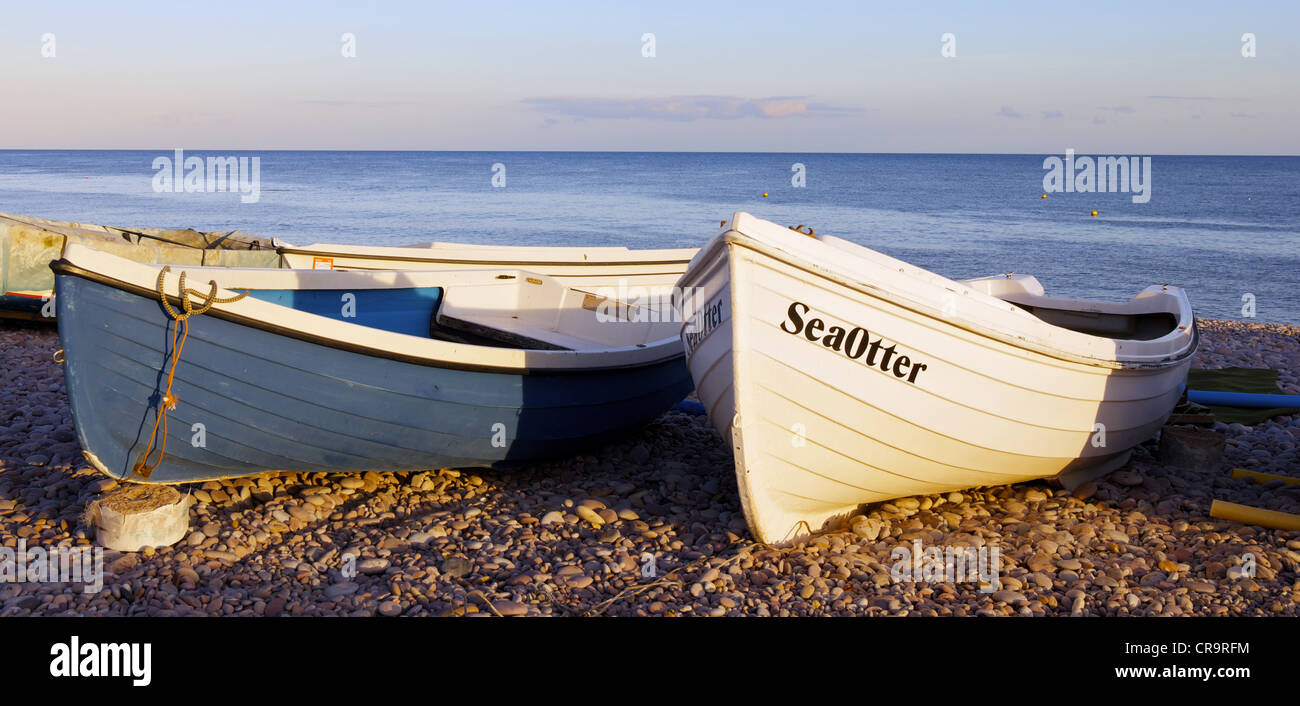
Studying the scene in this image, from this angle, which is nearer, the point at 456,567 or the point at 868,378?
the point at 868,378

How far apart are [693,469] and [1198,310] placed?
615 inches

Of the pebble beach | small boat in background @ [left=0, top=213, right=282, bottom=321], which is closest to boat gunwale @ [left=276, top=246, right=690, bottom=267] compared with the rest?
small boat in background @ [left=0, top=213, right=282, bottom=321]

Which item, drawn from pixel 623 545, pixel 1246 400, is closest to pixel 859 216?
pixel 1246 400

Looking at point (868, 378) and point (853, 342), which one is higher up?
point (853, 342)

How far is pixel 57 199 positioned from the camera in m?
44.2

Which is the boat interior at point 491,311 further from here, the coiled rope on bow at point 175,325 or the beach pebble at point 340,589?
the beach pebble at point 340,589

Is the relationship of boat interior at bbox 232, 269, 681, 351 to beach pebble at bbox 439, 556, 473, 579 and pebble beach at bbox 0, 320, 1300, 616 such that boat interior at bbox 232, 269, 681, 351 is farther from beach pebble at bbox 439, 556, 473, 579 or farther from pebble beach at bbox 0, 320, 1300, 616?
beach pebble at bbox 439, 556, 473, 579

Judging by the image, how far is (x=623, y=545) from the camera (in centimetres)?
546

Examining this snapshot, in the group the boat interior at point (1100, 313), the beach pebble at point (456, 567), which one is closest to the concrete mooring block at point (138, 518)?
the beach pebble at point (456, 567)

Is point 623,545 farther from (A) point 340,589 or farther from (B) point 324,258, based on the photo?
(B) point 324,258

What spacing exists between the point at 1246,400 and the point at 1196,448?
213cm

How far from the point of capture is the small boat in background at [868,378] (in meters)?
4.71

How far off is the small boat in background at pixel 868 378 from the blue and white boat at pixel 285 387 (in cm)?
112

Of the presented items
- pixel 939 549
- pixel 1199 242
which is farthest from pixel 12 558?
pixel 1199 242
